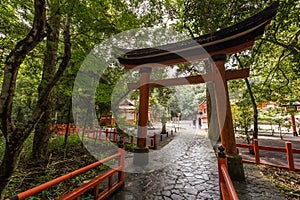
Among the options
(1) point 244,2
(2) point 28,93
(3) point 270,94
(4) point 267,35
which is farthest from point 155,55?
(2) point 28,93

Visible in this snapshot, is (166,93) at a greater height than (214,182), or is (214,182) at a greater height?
(166,93)

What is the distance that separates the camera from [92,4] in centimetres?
343

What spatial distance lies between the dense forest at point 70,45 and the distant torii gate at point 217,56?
137 centimetres

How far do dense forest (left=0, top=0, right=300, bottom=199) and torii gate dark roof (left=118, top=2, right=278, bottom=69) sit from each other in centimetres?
126

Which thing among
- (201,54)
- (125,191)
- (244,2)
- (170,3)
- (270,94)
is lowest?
(125,191)

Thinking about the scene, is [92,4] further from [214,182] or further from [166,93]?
[166,93]

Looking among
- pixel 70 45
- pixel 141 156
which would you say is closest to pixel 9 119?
pixel 70 45

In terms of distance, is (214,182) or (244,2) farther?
(244,2)

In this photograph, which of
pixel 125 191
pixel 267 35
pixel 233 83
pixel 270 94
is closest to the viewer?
pixel 125 191

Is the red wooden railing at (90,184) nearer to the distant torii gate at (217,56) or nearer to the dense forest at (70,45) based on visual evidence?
the dense forest at (70,45)

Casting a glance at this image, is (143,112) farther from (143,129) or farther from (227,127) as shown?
(227,127)

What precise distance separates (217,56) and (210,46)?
0.35m

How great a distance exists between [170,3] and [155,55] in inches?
253

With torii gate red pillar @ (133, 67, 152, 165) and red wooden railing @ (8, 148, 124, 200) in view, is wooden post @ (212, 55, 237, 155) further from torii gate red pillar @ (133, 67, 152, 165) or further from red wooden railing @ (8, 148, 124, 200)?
red wooden railing @ (8, 148, 124, 200)
